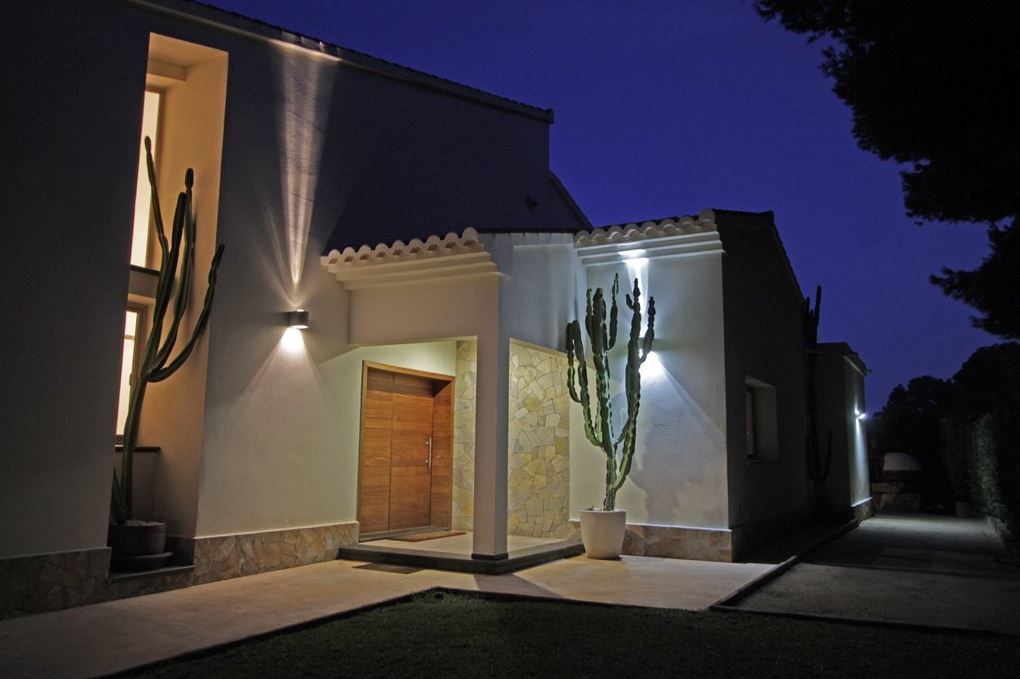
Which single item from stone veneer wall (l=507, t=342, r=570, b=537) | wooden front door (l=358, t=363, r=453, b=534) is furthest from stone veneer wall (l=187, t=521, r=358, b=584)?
stone veneer wall (l=507, t=342, r=570, b=537)

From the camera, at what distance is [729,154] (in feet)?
457

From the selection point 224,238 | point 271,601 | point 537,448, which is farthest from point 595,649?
point 537,448

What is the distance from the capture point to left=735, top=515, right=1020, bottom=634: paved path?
681 centimetres

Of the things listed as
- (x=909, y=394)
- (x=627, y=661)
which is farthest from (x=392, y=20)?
(x=627, y=661)

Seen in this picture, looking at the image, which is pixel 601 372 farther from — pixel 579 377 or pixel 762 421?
pixel 762 421

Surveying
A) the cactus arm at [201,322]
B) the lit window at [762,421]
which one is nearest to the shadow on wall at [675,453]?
the lit window at [762,421]

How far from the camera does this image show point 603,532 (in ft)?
32.7

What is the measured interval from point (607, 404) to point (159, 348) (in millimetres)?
5405

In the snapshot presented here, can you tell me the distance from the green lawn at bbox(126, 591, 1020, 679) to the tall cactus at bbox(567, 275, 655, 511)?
350 centimetres

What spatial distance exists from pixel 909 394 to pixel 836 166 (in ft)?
279

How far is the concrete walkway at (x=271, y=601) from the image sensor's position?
17.7ft

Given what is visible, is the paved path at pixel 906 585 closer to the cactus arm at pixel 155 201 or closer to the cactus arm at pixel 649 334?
the cactus arm at pixel 649 334

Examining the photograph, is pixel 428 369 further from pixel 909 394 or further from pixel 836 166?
pixel 836 166

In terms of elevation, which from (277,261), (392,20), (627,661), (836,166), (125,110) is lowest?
(627,661)
